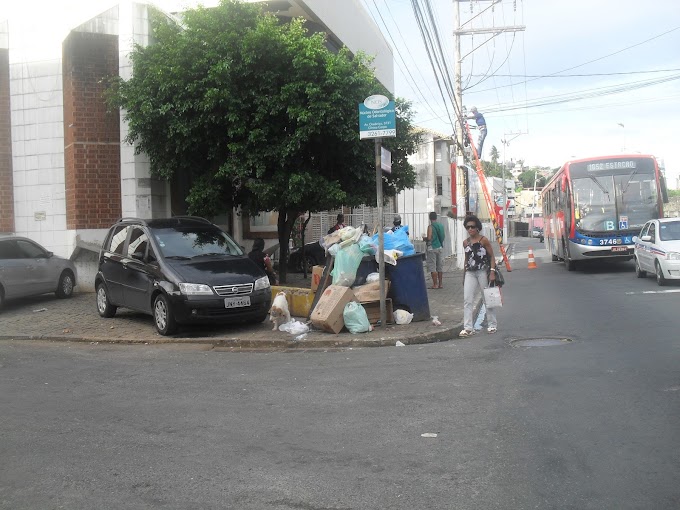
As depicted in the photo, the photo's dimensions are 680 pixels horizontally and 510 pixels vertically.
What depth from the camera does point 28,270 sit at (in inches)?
551

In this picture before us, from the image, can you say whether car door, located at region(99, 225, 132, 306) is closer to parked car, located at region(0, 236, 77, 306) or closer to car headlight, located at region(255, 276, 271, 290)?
parked car, located at region(0, 236, 77, 306)

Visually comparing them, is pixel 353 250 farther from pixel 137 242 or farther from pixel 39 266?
pixel 39 266

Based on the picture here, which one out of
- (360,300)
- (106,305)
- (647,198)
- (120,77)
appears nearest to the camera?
(360,300)

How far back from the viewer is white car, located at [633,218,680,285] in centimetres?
1505

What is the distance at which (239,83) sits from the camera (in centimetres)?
1343

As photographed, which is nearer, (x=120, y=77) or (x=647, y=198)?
(x=120, y=77)

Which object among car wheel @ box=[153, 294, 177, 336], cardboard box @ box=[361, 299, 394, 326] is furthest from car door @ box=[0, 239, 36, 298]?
cardboard box @ box=[361, 299, 394, 326]

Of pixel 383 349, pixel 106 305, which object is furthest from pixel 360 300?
pixel 106 305

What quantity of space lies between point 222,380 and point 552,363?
366 cm

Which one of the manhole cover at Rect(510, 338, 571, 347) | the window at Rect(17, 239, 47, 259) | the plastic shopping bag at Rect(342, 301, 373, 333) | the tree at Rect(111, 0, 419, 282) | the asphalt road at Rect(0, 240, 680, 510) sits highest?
the tree at Rect(111, 0, 419, 282)

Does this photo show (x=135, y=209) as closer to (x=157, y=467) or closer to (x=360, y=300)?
(x=360, y=300)

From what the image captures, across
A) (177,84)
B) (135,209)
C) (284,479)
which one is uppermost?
(177,84)

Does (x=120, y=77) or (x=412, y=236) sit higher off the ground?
(x=120, y=77)

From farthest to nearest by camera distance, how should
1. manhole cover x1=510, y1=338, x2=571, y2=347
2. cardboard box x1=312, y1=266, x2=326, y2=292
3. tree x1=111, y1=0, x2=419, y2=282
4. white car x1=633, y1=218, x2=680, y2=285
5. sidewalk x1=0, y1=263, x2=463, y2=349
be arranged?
white car x1=633, y1=218, x2=680, y2=285, tree x1=111, y1=0, x2=419, y2=282, cardboard box x1=312, y1=266, x2=326, y2=292, sidewalk x1=0, y1=263, x2=463, y2=349, manhole cover x1=510, y1=338, x2=571, y2=347
